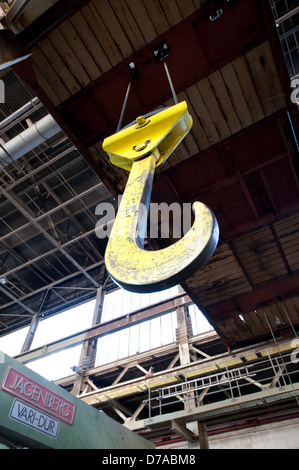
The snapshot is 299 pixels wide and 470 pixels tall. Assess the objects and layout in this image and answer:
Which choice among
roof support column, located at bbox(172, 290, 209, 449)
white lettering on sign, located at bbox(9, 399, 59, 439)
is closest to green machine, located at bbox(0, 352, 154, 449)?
white lettering on sign, located at bbox(9, 399, 59, 439)


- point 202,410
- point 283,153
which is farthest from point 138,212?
point 202,410

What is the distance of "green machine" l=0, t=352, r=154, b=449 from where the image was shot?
14.2ft

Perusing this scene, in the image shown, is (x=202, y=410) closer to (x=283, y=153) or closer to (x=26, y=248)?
(x=283, y=153)

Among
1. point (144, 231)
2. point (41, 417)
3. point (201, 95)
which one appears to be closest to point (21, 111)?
point (201, 95)

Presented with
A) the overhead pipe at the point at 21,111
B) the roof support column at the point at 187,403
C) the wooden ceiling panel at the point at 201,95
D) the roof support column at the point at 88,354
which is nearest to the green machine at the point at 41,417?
the roof support column at the point at 187,403

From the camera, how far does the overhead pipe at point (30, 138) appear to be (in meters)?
10.7

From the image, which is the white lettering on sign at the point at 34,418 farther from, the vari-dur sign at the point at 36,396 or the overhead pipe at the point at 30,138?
the overhead pipe at the point at 30,138

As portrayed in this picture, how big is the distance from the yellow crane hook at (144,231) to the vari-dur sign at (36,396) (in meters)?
3.95

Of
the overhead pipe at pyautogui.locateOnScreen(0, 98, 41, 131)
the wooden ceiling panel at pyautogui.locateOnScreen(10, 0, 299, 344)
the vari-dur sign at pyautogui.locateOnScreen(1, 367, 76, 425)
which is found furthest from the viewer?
the overhead pipe at pyautogui.locateOnScreen(0, 98, 41, 131)

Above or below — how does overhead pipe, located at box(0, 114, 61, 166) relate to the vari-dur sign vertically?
above

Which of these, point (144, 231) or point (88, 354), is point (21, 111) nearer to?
point (88, 354)

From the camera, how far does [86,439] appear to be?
5.48 m

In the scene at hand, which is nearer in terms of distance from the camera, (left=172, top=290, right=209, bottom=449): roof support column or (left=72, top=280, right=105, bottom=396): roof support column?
(left=172, top=290, right=209, bottom=449): roof support column

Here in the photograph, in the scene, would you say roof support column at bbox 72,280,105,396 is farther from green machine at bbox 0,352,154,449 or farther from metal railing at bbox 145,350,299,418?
green machine at bbox 0,352,154,449
